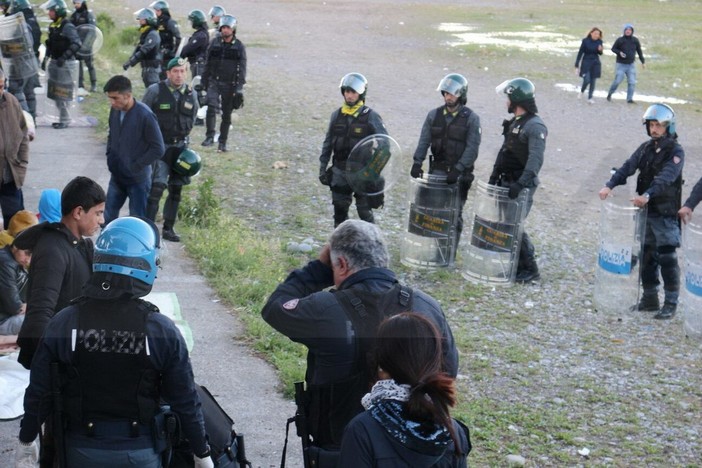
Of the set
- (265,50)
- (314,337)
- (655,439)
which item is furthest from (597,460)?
(265,50)

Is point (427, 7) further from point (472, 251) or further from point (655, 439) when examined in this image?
point (655, 439)

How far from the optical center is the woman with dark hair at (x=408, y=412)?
123 inches

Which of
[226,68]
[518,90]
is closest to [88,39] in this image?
[226,68]

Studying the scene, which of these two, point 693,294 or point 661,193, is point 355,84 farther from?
point 693,294

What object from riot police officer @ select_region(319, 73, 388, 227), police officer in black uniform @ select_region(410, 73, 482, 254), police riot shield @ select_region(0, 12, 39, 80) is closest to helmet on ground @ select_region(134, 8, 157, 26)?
police riot shield @ select_region(0, 12, 39, 80)

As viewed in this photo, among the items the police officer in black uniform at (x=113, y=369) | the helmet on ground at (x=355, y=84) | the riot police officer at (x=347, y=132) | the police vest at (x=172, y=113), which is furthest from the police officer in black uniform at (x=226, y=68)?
the police officer in black uniform at (x=113, y=369)

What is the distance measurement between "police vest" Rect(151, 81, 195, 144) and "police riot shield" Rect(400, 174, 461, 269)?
225 cm

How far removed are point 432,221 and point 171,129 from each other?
263 cm

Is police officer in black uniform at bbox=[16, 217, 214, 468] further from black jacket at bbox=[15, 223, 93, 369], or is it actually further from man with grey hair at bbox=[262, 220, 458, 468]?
black jacket at bbox=[15, 223, 93, 369]

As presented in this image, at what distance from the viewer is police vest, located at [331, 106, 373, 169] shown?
9.42m

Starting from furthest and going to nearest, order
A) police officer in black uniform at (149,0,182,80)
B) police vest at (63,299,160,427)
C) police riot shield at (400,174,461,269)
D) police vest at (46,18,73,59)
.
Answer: police officer in black uniform at (149,0,182,80), police vest at (46,18,73,59), police riot shield at (400,174,461,269), police vest at (63,299,160,427)

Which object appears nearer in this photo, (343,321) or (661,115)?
(343,321)

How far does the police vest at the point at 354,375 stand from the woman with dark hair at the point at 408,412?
67 centimetres

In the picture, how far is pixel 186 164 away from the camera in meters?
9.80
